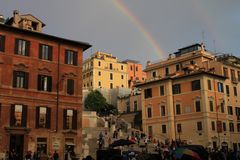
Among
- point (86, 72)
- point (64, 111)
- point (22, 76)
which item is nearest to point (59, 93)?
point (64, 111)

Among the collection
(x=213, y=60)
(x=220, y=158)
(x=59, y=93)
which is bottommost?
(x=220, y=158)

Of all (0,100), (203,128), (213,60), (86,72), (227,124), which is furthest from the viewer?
(86,72)

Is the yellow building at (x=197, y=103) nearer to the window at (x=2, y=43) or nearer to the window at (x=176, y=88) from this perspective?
the window at (x=176, y=88)

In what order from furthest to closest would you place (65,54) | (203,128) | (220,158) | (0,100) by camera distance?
(203,128) < (65,54) < (0,100) < (220,158)

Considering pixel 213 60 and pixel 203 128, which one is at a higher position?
pixel 213 60

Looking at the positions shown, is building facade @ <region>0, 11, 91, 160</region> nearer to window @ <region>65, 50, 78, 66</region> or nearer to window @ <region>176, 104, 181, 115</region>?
window @ <region>65, 50, 78, 66</region>

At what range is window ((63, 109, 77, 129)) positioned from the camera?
129 ft

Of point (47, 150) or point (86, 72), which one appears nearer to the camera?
point (47, 150)

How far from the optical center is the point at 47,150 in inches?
1460

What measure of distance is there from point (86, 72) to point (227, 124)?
6207cm

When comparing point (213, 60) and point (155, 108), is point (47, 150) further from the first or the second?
point (213, 60)

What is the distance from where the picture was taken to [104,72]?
11181 centimetres

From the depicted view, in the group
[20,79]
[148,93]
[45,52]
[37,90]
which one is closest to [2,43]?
[20,79]

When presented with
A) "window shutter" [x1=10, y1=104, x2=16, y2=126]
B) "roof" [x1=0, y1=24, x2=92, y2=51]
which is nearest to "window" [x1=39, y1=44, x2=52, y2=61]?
"roof" [x1=0, y1=24, x2=92, y2=51]
